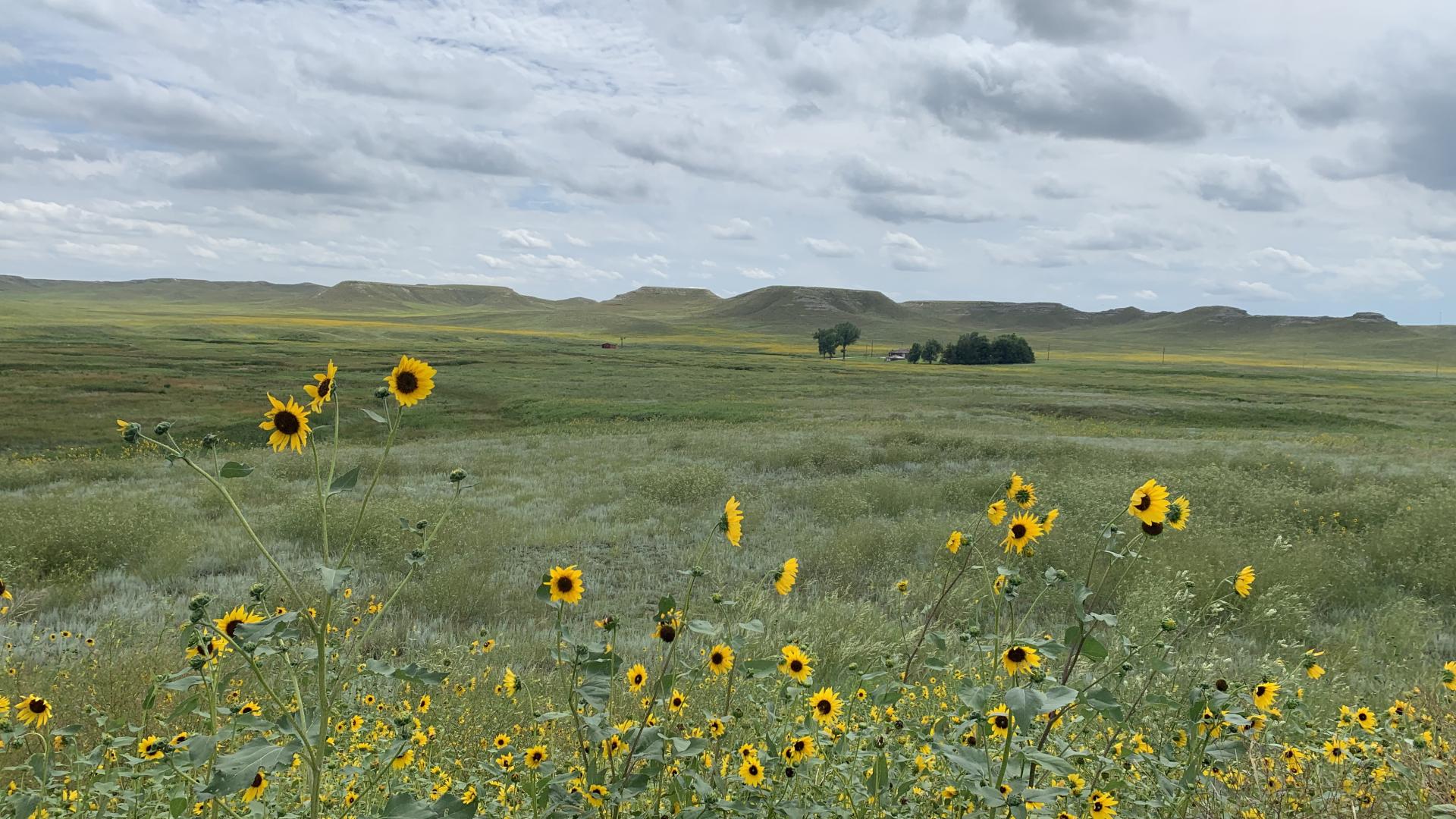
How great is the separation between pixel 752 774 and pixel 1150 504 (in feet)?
5.44

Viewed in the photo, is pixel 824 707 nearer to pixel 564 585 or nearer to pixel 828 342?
pixel 564 585

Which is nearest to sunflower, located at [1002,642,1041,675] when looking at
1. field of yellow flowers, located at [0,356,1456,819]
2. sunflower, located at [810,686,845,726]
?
field of yellow flowers, located at [0,356,1456,819]

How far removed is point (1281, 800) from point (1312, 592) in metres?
6.59

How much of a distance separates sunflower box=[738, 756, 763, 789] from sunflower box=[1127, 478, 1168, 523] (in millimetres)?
1535

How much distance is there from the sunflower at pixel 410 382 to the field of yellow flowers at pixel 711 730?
1 centimetres

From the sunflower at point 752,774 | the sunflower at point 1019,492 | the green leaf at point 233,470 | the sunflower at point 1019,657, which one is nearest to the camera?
the green leaf at point 233,470

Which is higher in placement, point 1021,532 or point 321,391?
point 321,391

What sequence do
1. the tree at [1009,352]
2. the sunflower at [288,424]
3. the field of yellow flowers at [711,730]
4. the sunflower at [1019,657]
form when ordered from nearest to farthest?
the field of yellow flowers at [711,730] → the sunflower at [288,424] → the sunflower at [1019,657] → the tree at [1009,352]

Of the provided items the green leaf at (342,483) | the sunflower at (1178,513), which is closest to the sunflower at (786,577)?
the green leaf at (342,483)

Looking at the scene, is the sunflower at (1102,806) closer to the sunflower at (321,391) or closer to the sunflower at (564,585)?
the sunflower at (564,585)

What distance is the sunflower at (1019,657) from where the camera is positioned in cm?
222

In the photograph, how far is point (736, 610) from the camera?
7504 mm

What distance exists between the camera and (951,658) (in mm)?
5887

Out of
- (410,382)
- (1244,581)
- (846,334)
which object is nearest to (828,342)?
(846,334)
